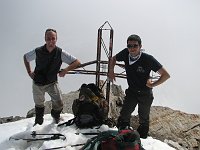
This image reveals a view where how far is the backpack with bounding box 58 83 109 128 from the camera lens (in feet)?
24.8

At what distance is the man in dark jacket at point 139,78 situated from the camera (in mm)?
6875

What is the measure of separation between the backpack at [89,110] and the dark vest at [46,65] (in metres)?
0.91

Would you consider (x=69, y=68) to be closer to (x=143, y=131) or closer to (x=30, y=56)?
(x=30, y=56)

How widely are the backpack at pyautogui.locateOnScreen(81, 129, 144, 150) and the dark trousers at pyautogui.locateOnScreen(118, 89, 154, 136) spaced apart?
1629 mm

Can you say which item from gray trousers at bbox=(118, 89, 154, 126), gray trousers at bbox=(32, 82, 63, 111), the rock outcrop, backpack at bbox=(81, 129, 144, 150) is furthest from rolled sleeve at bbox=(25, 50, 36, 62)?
the rock outcrop

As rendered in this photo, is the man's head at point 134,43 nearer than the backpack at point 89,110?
Yes

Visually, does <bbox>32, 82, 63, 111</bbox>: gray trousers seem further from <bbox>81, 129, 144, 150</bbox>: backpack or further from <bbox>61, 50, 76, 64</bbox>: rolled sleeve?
<bbox>81, 129, 144, 150</bbox>: backpack

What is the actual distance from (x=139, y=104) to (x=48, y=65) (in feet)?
7.90

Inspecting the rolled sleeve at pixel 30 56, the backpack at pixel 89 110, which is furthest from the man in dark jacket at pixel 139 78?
the rolled sleeve at pixel 30 56

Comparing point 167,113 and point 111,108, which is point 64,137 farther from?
point 167,113

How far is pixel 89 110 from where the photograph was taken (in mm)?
7559

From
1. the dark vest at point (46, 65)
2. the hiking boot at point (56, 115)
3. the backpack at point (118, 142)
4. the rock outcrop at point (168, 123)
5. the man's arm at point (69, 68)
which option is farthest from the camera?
the rock outcrop at point (168, 123)

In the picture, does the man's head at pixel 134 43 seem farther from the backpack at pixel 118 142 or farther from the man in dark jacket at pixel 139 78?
the backpack at pixel 118 142

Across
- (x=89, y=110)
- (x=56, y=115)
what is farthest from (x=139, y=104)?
(x=56, y=115)
